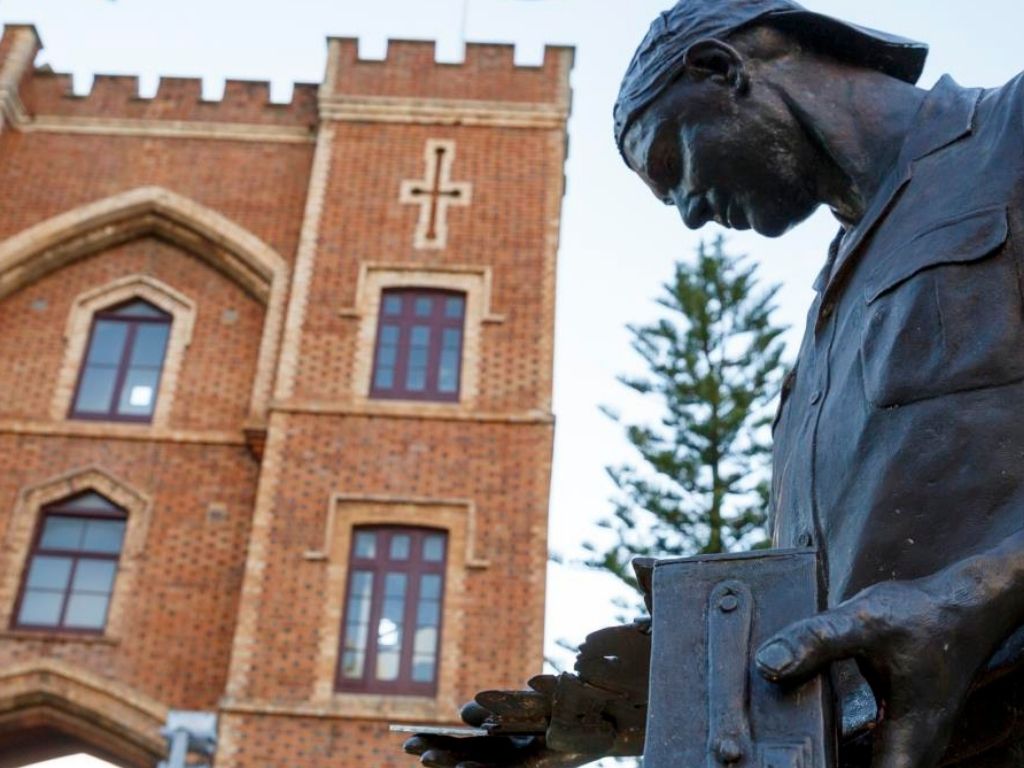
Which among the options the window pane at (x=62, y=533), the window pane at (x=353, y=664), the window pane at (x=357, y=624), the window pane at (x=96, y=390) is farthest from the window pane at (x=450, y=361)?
the window pane at (x=62, y=533)

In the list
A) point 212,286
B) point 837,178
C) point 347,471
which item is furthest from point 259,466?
point 837,178

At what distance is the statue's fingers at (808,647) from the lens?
3.90 feet

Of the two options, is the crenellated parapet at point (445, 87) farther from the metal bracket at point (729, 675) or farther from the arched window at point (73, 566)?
the metal bracket at point (729, 675)

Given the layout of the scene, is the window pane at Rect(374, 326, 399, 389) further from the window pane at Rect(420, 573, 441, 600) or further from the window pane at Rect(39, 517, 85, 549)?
the window pane at Rect(39, 517, 85, 549)

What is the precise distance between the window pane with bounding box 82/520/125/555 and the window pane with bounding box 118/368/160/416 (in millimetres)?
1514

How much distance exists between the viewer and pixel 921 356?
4.98ft

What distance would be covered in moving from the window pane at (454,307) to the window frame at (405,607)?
2941mm

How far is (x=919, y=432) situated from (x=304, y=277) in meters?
15.9

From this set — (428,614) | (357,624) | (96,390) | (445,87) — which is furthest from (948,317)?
(445,87)

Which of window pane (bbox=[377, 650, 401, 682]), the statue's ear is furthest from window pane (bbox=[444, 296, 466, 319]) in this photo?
the statue's ear

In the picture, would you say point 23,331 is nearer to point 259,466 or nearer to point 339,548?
point 259,466

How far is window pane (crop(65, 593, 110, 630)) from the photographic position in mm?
15148

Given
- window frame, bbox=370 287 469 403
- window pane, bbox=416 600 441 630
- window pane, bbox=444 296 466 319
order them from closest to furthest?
window pane, bbox=416 600 441 630, window frame, bbox=370 287 469 403, window pane, bbox=444 296 466 319

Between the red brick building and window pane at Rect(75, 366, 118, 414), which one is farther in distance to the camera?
window pane at Rect(75, 366, 118, 414)
